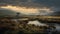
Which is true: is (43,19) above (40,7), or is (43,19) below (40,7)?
below

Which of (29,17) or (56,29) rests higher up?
(29,17)

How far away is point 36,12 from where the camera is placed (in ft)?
3.08

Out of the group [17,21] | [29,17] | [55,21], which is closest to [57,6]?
[55,21]

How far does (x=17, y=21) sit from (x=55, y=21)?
13.1 inches

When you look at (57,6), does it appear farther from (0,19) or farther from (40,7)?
(0,19)

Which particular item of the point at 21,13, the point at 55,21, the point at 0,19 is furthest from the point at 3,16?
the point at 55,21

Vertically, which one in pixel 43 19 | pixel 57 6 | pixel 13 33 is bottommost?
pixel 13 33

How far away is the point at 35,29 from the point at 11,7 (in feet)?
0.94

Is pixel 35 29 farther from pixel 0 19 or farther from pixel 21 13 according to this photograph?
pixel 0 19

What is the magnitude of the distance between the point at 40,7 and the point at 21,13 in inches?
6.8

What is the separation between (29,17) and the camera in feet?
3.12

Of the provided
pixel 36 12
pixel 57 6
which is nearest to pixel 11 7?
pixel 36 12

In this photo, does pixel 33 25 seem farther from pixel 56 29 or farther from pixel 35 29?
pixel 56 29

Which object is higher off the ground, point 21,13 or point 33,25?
point 21,13
